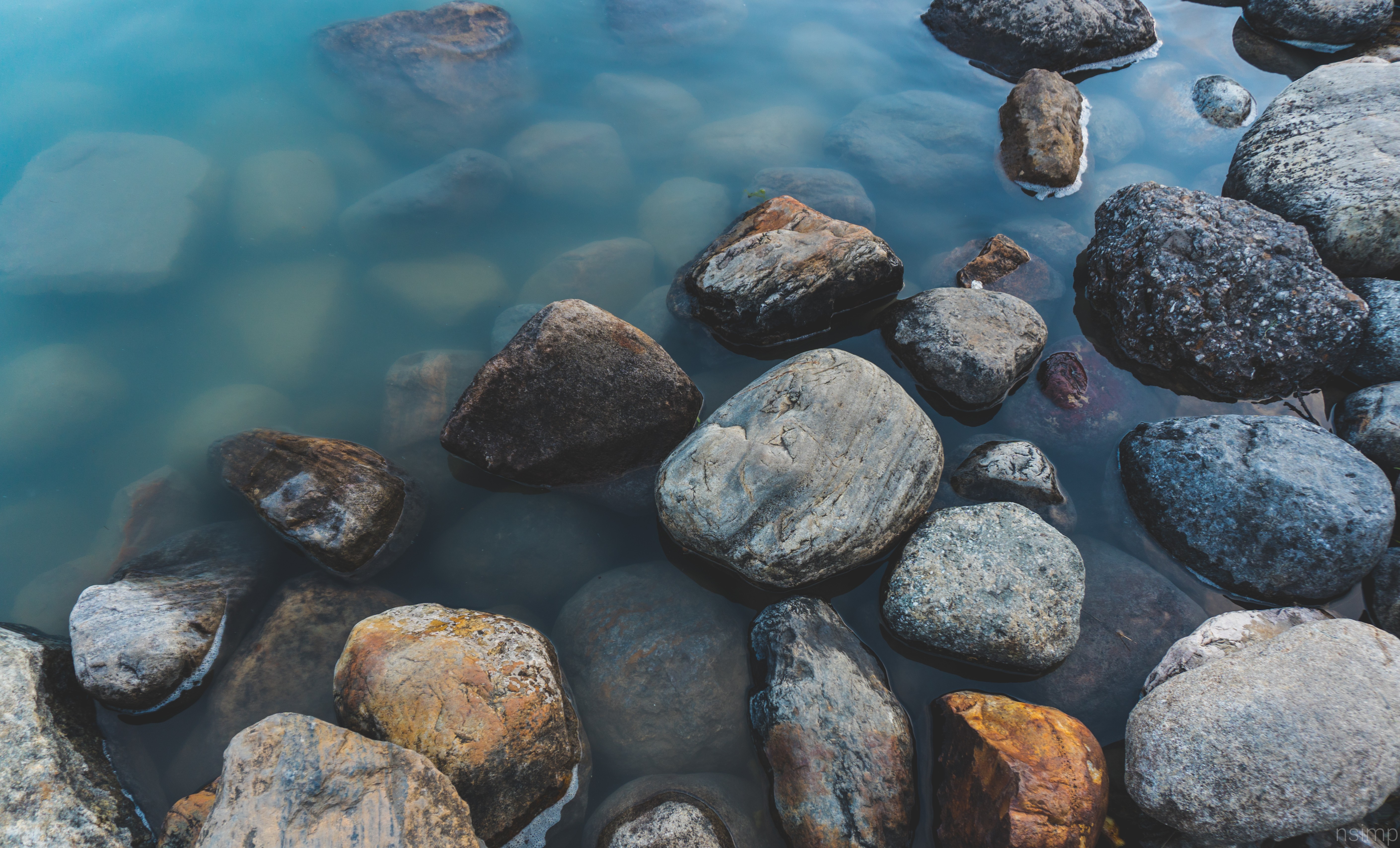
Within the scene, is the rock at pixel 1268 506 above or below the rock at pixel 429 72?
below

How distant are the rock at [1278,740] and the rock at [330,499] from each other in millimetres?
4592

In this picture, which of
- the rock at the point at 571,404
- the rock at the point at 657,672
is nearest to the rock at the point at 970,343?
the rock at the point at 571,404

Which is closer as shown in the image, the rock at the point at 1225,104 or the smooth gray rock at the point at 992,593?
the smooth gray rock at the point at 992,593

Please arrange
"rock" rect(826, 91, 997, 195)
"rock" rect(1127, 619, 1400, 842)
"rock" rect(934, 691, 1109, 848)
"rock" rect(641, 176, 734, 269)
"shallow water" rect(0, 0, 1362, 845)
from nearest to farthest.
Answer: "rock" rect(1127, 619, 1400, 842) < "rock" rect(934, 691, 1109, 848) < "shallow water" rect(0, 0, 1362, 845) < "rock" rect(641, 176, 734, 269) < "rock" rect(826, 91, 997, 195)

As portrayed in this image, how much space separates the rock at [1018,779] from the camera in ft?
9.10

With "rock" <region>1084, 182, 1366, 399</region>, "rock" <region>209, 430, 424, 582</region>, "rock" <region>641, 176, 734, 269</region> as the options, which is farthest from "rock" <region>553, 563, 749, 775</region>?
"rock" <region>1084, 182, 1366, 399</region>

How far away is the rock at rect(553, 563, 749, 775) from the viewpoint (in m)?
3.58

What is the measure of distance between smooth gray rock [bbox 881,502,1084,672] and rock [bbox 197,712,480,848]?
102 inches

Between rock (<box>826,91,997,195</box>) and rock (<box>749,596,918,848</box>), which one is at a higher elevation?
rock (<box>826,91,997,195</box>)

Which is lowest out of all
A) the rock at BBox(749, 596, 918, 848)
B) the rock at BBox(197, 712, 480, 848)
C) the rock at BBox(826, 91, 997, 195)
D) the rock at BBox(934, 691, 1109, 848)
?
the rock at BBox(749, 596, 918, 848)

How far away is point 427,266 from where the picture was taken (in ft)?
19.6

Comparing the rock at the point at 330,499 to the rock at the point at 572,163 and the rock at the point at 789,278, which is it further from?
the rock at the point at 572,163

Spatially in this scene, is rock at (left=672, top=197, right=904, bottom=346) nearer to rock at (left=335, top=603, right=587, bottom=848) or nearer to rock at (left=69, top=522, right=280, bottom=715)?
rock at (left=335, top=603, right=587, bottom=848)

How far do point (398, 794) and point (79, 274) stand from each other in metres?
6.17
